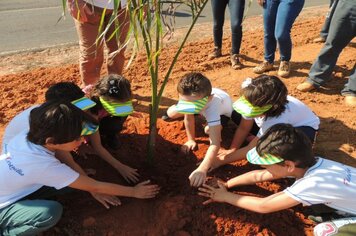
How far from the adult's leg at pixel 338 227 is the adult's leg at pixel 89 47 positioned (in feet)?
6.59

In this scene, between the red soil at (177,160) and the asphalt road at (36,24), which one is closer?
the red soil at (177,160)

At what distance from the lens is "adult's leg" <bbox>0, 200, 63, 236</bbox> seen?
1.99m

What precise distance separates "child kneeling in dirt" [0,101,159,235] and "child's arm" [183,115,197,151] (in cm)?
83

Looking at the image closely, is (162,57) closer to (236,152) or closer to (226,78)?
(226,78)

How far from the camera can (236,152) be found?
→ 2.54m

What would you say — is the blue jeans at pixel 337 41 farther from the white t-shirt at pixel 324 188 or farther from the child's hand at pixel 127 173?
the child's hand at pixel 127 173

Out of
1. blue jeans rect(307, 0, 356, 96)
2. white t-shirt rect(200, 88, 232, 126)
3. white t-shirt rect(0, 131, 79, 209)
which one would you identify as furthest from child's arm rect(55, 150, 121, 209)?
blue jeans rect(307, 0, 356, 96)

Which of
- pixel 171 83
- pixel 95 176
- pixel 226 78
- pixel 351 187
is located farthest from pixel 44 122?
pixel 226 78

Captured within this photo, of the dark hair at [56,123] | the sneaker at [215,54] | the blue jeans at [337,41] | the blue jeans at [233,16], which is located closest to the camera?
the dark hair at [56,123]

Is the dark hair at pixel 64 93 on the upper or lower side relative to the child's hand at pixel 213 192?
upper

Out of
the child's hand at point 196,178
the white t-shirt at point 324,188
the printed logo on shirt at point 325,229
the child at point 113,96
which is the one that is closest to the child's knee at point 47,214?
the child at point 113,96

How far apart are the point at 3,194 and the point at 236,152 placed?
4.82 ft

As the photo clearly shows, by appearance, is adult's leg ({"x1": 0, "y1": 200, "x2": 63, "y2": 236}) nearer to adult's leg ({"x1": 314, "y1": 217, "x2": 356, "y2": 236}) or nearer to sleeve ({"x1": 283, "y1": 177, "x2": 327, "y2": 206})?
sleeve ({"x1": 283, "y1": 177, "x2": 327, "y2": 206})

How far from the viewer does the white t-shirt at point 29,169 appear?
1.90 m
